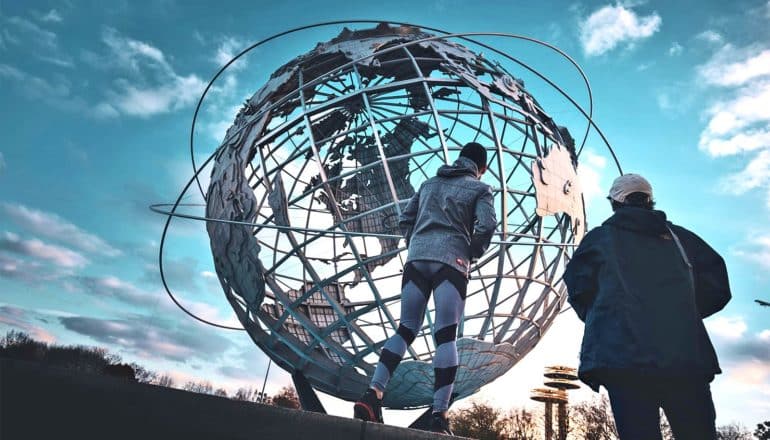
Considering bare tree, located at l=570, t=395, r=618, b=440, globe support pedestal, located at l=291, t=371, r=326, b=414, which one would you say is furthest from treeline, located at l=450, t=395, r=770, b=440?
globe support pedestal, located at l=291, t=371, r=326, b=414

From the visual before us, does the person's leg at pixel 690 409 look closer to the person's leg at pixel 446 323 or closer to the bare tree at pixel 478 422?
the person's leg at pixel 446 323

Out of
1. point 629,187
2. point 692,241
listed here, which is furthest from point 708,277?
point 629,187

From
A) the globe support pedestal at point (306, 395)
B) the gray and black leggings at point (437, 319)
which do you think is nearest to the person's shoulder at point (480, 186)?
the gray and black leggings at point (437, 319)

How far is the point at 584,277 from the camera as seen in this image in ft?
8.52

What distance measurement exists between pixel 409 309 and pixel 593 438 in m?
18.7

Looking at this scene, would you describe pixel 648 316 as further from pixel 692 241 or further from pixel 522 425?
pixel 522 425

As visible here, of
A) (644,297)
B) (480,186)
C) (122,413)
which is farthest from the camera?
(480,186)

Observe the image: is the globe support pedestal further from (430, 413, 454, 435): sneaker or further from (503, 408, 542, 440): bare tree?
(503, 408, 542, 440): bare tree

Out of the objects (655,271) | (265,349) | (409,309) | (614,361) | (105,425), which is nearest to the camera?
(105,425)

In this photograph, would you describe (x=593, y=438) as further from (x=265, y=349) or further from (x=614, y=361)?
(x=614, y=361)

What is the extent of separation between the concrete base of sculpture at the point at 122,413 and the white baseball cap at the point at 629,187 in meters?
1.83

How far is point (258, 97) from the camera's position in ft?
24.4

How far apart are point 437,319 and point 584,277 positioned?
3.68ft

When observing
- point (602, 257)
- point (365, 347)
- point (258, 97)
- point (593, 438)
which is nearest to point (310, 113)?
point (258, 97)
